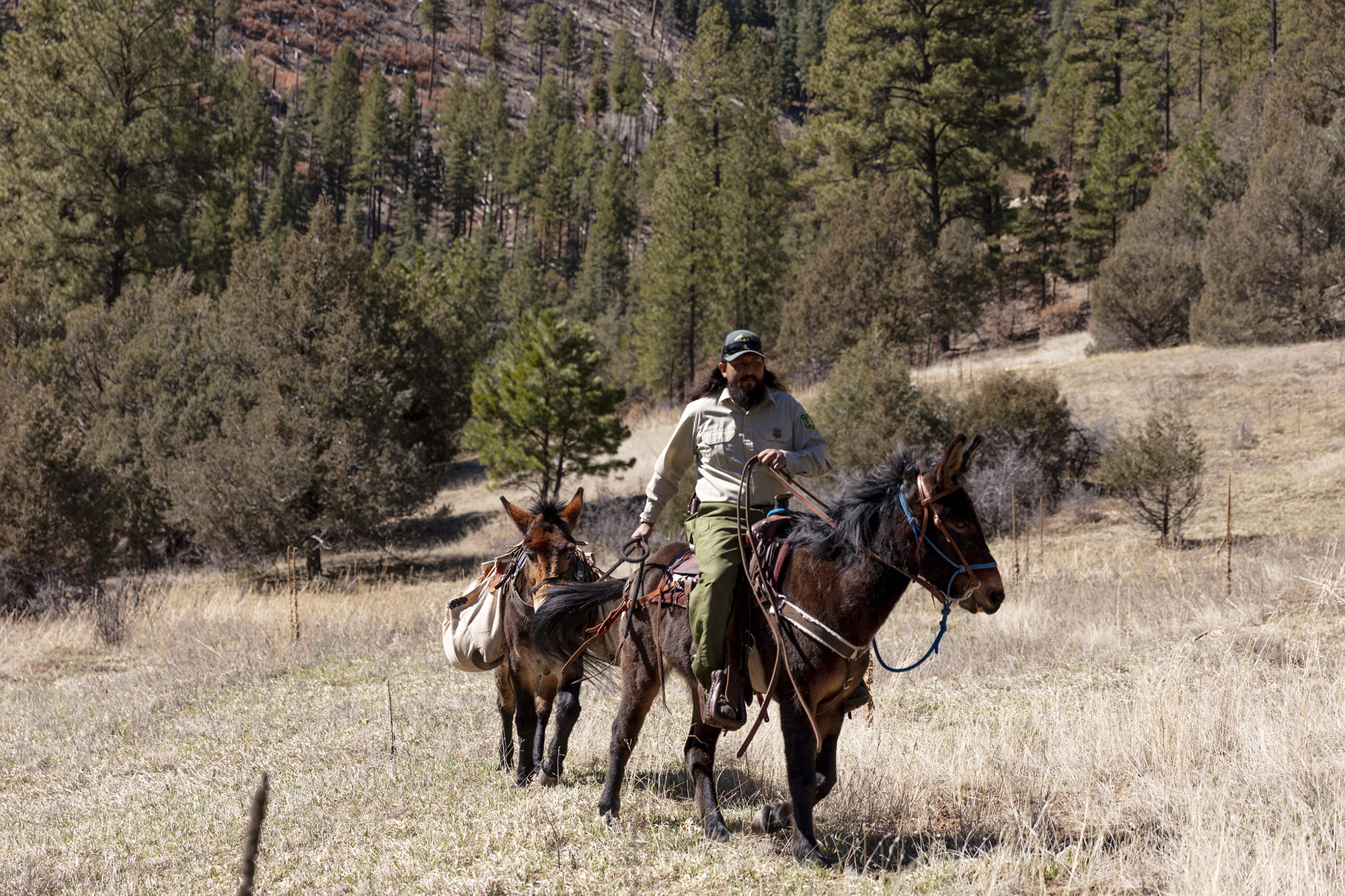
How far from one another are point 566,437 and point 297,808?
71.6 feet

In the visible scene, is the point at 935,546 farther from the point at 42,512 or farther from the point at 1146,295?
the point at 1146,295

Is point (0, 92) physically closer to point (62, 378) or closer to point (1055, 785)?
point (62, 378)

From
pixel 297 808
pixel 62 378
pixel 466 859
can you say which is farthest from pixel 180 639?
pixel 62 378

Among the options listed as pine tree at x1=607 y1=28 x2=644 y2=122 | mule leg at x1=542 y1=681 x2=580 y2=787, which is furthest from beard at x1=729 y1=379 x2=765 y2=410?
pine tree at x1=607 y1=28 x2=644 y2=122

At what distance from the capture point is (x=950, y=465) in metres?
4.18

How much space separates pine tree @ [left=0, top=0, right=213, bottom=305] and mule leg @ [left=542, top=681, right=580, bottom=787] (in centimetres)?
2892

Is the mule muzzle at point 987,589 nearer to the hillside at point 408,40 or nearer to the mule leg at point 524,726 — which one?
the mule leg at point 524,726

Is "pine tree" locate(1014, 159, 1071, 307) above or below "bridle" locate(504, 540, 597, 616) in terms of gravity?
above

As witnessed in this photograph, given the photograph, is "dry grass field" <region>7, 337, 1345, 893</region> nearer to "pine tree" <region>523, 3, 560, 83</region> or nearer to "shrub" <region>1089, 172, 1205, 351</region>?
"shrub" <region>1089, 172, 1205, 351</region>

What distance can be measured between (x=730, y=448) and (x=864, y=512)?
95cm

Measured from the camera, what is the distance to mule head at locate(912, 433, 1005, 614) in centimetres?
416

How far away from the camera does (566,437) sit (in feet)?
90.1

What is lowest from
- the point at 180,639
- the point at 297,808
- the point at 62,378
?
the point at 180,639

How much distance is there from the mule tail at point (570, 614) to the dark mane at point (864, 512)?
1471 mm
